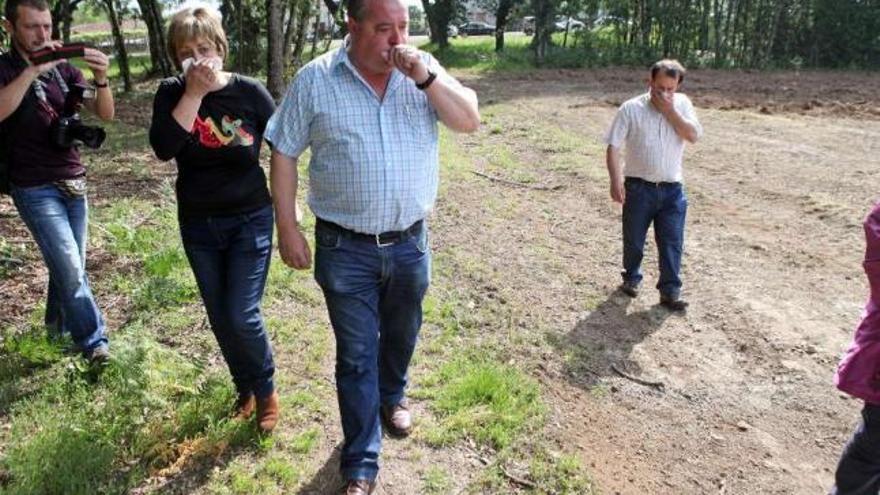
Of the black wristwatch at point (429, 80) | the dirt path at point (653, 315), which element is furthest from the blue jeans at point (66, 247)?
the black wristwatch at point (429, 80)

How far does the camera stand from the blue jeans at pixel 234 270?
9.98ft

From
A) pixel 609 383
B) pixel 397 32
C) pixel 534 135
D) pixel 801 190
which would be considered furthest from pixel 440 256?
pixel 534 135

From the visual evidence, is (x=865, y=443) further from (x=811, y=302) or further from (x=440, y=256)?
(x=440, y=256)

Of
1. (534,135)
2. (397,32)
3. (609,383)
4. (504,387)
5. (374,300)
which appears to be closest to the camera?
(397,32)

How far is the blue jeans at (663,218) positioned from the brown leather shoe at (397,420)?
2.49 metres

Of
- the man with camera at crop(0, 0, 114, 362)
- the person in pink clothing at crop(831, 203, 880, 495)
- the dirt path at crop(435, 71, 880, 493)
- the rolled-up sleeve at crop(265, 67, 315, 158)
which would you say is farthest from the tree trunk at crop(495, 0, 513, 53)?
the person in pink clothing at crop(831, 203, 880, 495)

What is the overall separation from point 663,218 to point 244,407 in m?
3.23

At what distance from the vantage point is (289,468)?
312cm

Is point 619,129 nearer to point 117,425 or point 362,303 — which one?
point 362,303

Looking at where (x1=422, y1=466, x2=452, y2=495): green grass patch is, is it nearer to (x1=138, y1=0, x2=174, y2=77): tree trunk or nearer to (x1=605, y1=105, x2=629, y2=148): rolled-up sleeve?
(x1=605, y1=105, x2=629, y2=148): rolled-up sleeve

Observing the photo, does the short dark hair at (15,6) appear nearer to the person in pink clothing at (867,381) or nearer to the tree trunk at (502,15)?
the person in pink clothing at (867,381)

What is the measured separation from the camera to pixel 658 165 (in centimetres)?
496

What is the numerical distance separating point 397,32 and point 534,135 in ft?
29.4

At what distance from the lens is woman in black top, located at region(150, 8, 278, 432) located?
2.86 metres
